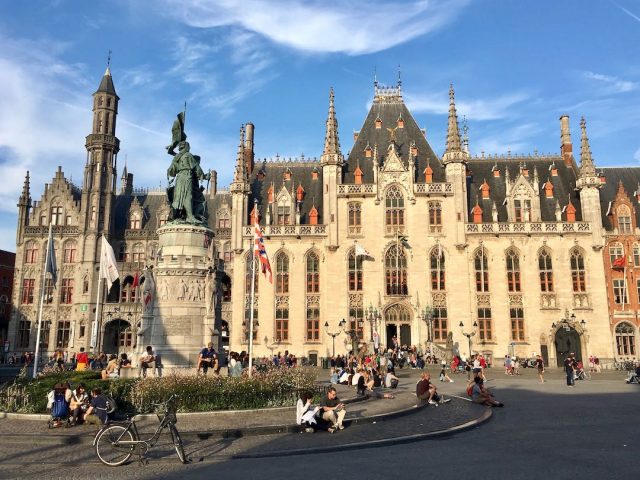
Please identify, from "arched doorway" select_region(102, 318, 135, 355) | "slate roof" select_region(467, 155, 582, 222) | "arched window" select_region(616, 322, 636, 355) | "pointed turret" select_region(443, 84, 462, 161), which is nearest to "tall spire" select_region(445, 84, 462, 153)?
"pointed turret" select_region(443, 84, 462, 161)

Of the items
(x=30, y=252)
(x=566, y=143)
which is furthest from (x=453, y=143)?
(x=30, y=252)

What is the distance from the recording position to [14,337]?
52500mm

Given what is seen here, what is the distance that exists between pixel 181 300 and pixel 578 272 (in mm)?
38741

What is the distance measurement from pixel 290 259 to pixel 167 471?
37.9m

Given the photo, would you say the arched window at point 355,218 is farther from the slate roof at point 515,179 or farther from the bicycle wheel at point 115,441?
the bicycle wheel at point 115,441

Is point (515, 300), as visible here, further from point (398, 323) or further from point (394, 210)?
point (394, 210)

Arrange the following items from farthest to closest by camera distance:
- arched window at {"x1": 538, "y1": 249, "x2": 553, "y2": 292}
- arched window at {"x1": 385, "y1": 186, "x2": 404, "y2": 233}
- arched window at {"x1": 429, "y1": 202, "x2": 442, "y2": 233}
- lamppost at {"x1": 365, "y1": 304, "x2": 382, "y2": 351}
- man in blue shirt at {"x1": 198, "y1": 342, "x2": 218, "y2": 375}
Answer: arched window at {"x1": 385, "y1": 186, "x2": 404, "y2": 233} < arched window at {"x1": 429, "y1": 202, "x2": 442, "y2": 233} < arched window at {"x1": 538, "y1": 249, "x2": 553, "y2": 292} < lamppost at {"x1": 365, "y1": 304, "x2": 382, "y2": 351} < man in blue shirt at {"x1": 198, "y1": 342, "x2": 218, "y2": 375}

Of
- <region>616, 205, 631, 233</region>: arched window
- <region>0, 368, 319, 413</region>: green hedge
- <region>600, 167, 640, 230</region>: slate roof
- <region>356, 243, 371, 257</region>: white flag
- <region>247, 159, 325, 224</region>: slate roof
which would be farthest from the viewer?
<region>247, 159, 325, 224</region>: slate roof

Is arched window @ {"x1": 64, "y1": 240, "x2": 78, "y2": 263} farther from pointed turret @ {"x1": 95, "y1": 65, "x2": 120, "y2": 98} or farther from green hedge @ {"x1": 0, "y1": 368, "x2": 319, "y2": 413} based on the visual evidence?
green hedge @ {"x1": 0, "y1": 368, "x2": 319, "y2": 413}

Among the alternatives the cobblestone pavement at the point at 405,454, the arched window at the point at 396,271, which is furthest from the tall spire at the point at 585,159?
the cobblestone pavement at the point at 405,454

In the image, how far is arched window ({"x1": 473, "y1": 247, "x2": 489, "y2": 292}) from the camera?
46438 millimetres

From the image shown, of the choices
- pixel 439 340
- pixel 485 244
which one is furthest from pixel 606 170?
pixel 439 340

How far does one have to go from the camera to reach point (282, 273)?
47812 mm

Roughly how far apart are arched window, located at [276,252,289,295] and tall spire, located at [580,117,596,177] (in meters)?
29.5
